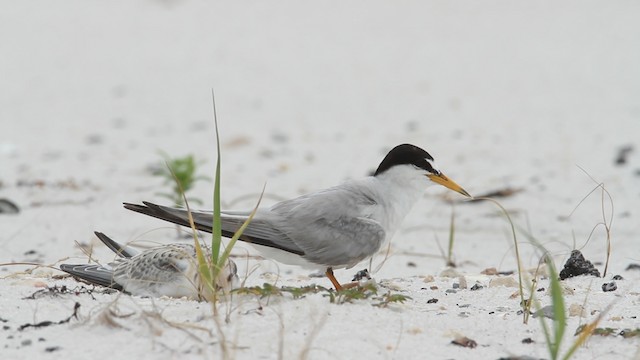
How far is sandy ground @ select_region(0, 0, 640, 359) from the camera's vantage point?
3.41 m

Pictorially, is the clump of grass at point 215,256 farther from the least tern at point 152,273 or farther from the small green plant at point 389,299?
the small green plant at point 389,299

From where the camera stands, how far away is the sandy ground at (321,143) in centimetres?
341

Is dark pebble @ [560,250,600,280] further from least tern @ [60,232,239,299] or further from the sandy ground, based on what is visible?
least tern @ [60,232,239,299]

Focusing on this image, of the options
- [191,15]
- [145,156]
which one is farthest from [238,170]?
[191,15]

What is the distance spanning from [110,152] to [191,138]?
0.83 metres

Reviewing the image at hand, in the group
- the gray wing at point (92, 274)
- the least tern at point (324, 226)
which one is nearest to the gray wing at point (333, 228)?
the least tern at point (324, 226)

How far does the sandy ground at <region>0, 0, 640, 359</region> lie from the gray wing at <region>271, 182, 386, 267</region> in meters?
0.24

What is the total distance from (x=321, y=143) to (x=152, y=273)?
15.6 feet

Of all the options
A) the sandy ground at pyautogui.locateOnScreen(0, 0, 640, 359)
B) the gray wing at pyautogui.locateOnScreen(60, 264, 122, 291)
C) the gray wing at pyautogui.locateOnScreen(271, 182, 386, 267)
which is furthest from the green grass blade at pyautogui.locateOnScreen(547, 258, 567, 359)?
the gray wing at pyautogui.locateOnScreen(60, 264, 122, 291)

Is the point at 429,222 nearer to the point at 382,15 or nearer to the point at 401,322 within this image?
the point at 401,322

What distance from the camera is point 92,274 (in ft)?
13.6

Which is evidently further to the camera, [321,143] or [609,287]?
[321,143]

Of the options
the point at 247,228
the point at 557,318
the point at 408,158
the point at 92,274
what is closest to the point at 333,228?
the point at 247,228

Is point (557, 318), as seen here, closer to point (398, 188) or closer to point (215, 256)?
point (215, 256)
